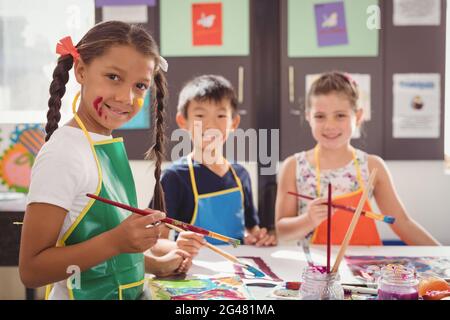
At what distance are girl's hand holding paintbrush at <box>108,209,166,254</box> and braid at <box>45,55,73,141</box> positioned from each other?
145 mm

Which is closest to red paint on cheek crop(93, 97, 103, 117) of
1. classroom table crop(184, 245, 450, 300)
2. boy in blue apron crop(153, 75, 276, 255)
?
classroom table crop(184, 245, 450, 300)

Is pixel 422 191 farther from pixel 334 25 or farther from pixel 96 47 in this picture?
pixel 96 47

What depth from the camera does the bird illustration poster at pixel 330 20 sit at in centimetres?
98

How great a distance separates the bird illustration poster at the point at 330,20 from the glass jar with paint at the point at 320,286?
0.59 m

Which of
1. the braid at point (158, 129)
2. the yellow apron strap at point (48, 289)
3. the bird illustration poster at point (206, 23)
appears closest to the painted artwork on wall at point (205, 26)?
the bird illustration poster at point (206, 23)

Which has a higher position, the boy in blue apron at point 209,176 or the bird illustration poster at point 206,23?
the bird illustration poster at point 206,23

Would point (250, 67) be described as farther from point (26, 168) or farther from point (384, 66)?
point (26, 168)

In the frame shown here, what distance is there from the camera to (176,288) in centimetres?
64

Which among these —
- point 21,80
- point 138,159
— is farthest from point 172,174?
point 21,80

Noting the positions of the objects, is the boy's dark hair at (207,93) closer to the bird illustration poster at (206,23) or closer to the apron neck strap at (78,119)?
the bird illustration poster at (206,23)

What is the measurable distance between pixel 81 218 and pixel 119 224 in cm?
4

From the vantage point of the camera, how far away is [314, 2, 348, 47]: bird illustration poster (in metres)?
0.98

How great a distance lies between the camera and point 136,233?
50 cm
